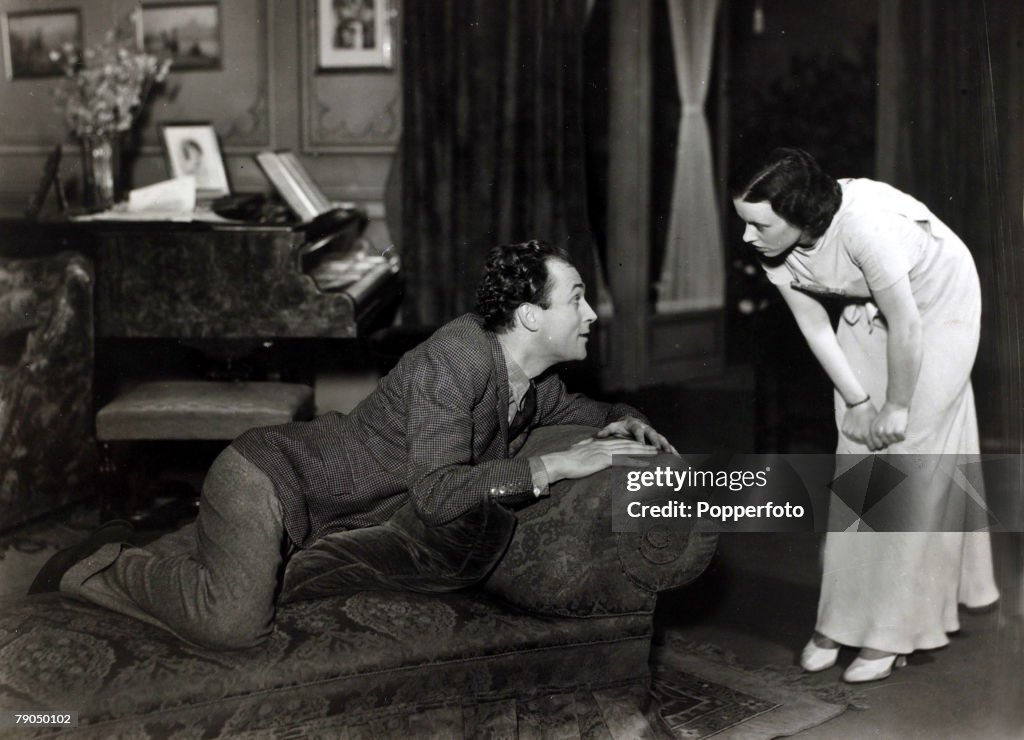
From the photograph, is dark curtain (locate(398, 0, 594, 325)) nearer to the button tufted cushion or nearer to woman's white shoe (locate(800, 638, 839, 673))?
the button tufted cushion

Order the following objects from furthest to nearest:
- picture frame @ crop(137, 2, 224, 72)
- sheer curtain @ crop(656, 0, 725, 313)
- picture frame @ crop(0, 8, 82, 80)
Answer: sheer curtain @ crop(656, 0, 725, 313) < picture frame @ crop(137, 2, 224, 72) < picture frame @ crop(0, 8, 82, 80)

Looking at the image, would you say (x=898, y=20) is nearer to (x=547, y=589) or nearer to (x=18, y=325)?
(x=547, y=589)

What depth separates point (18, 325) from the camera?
3207 mm

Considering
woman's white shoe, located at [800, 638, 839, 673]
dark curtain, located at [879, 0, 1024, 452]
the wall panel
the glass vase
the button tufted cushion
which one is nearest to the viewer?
dark curtain, located at [879, 0, 1024, 452]

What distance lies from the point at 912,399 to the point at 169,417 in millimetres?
2232

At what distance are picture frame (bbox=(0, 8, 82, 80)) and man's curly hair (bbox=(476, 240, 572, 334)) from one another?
1.55 m

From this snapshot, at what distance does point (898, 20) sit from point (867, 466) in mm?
1493

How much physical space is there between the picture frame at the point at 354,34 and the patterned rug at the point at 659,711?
232cm

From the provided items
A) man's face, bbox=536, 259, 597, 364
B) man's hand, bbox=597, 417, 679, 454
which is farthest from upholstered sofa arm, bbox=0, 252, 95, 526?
man's hand, bbox=597, 417, 679, 454

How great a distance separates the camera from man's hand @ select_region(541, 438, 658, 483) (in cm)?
211

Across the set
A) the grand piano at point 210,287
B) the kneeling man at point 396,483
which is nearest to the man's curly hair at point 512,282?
the kneeling man at point 396,483

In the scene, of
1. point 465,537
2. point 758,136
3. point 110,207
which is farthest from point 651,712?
point 758,136

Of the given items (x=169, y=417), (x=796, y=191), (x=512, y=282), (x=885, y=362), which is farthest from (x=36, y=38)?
(x=885, y=362)

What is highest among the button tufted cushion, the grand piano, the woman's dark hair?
the woman's dark hair
